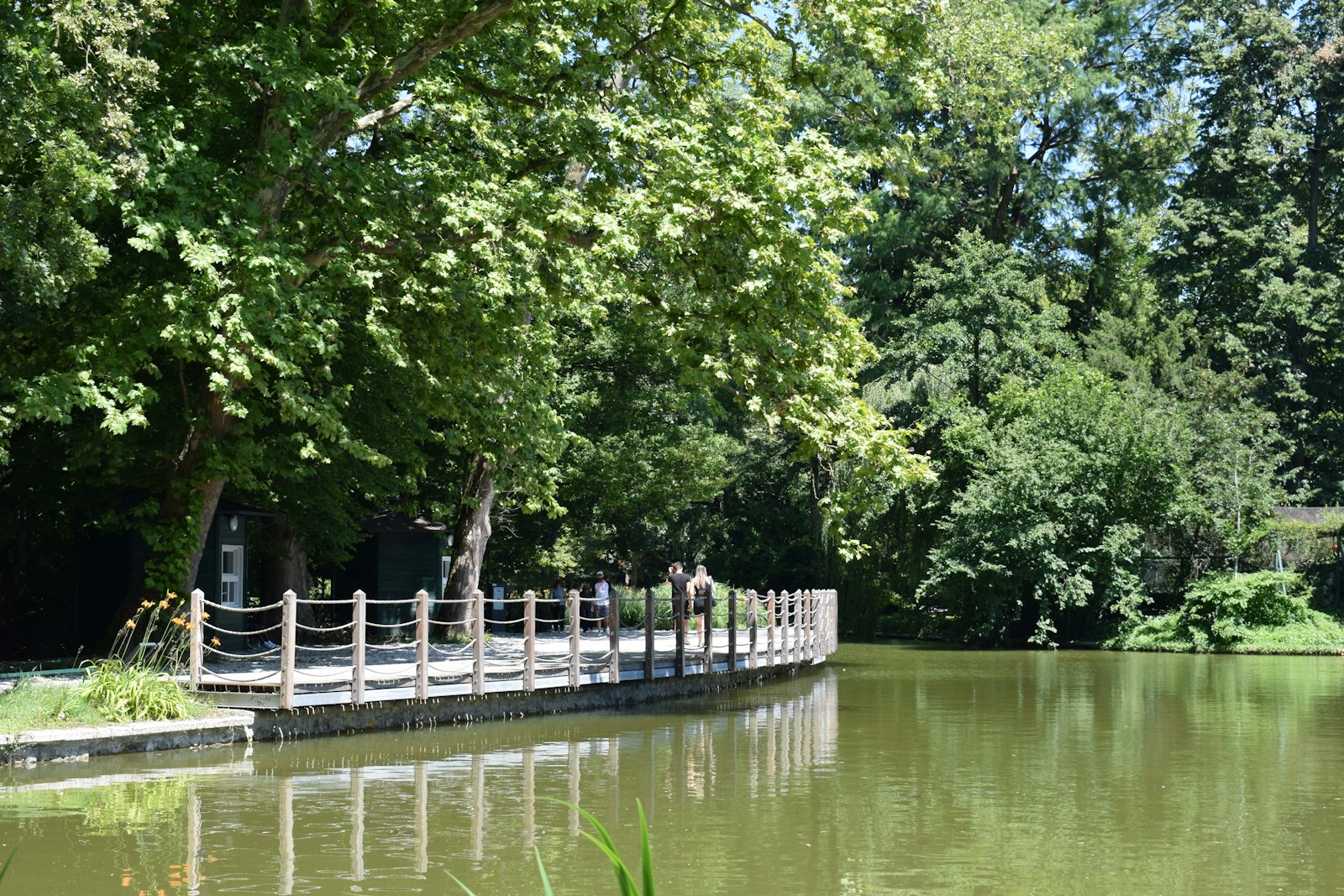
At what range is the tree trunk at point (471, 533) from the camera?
31.8m

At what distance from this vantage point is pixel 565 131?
69.8 feet

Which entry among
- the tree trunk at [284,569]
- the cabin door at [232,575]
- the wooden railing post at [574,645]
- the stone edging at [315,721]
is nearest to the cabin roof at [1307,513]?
the stone edging at [315,721]

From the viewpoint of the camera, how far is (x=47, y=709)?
16500mm

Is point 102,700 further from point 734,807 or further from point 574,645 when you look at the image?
point 734,807

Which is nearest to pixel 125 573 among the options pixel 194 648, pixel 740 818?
pixel 194 648

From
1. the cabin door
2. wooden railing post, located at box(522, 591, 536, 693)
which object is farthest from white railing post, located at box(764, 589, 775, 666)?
the cabin door

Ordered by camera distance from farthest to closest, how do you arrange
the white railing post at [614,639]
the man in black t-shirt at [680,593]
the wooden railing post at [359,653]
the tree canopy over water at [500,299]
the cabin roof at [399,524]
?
the cabin roof at [399,524], the man in black t-shirt at [680,593], the white railing post at [614,639], the wooden railing post at [359,653], the tree canopy over water at [500,299]

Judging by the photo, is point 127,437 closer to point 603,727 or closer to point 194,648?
point 194,648

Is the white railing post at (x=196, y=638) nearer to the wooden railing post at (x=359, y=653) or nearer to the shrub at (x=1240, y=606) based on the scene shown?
the wooden railing post at (x=359, y=653)

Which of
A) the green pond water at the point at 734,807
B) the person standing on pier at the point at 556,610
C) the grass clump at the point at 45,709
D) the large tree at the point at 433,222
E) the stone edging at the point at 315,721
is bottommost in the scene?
the green pond water at the point at 734,807

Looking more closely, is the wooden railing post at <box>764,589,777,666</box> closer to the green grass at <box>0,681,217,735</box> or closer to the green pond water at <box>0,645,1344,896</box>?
the green pond water at <box>0,645,1344,896</box>

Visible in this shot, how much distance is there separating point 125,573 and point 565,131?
11111 millimetres

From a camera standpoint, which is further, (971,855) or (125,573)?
(125,573)

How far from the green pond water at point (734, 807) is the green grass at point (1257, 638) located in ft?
57.7
